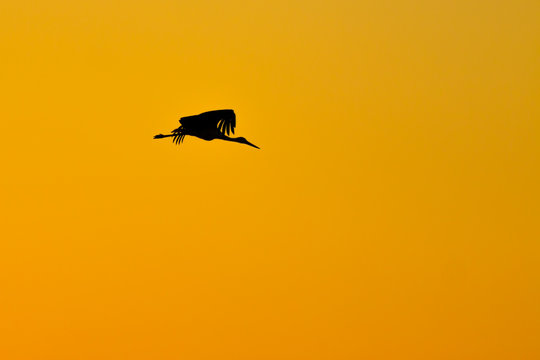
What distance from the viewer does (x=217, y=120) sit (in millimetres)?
195375

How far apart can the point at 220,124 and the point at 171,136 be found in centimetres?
415

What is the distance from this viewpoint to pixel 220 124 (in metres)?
195

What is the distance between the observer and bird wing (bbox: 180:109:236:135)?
641ft

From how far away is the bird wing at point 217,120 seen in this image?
195375 mm

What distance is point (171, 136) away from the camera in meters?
198
